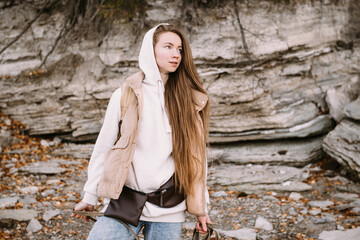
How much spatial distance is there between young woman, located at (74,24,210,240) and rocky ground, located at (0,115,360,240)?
7.95 ft

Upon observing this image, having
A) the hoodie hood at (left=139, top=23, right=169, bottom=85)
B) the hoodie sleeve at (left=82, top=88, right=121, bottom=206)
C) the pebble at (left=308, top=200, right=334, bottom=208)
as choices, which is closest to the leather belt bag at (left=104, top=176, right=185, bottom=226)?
the hoodie sleeve at (left=82, top=88, right=121, bottom=206)

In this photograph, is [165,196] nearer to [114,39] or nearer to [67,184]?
[67,184]

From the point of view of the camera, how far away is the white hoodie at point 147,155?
243 cm

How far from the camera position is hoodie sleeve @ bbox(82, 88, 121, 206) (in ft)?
8.06

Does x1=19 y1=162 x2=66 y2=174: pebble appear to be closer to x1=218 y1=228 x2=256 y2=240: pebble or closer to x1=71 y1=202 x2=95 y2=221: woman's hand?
x1=218 y1=228 x2=256 y2=240: pebble

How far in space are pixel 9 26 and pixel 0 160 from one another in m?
3.96

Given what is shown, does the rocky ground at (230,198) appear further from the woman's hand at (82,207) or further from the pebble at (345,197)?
the woman's hand at (82,207)

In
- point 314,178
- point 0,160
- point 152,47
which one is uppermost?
point 152,47

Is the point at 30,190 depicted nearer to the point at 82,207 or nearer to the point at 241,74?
the point at 82,207

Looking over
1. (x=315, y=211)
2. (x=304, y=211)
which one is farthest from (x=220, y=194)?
(x=315, y=211)

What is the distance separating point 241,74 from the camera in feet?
25.4

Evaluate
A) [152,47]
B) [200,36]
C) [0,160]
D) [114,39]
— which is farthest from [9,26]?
[152,47]

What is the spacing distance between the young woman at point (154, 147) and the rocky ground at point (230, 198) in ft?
7.95

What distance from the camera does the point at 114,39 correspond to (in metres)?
8.61
